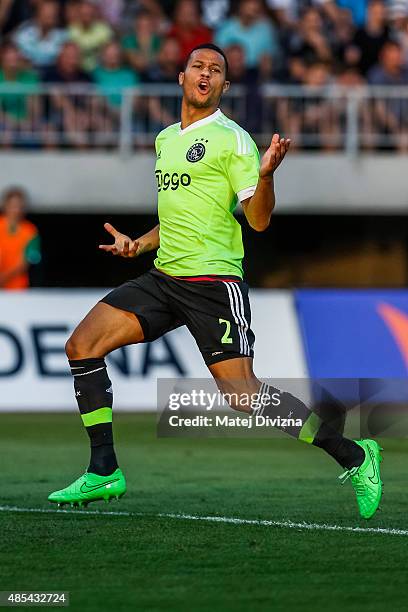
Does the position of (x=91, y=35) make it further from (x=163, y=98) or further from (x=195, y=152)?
(x=195, y=152)

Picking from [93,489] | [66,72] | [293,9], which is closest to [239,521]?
[93,489]

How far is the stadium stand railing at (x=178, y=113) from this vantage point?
60.4 feet

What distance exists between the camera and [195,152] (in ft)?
24.5

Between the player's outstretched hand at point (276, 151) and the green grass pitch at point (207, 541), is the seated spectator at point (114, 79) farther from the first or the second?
the player's outstretched hand at point (276, 151)

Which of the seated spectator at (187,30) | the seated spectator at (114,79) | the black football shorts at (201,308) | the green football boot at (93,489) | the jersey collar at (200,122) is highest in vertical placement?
the seated spectator at (187,30)

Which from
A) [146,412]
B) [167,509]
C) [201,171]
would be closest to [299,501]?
[167,509]

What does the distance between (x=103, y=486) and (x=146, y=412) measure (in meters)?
7.38

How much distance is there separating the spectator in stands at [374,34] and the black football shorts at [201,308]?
11.4m

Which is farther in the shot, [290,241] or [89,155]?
[290,241]

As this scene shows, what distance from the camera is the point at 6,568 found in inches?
242

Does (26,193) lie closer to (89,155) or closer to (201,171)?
(89,155)

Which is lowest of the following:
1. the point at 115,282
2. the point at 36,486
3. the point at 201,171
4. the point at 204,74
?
the point at 115,282

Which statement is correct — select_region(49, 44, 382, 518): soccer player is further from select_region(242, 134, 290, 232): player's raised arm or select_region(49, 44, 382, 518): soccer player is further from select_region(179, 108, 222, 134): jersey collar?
select_region(242, 134, 290, 232): player's raised arm
